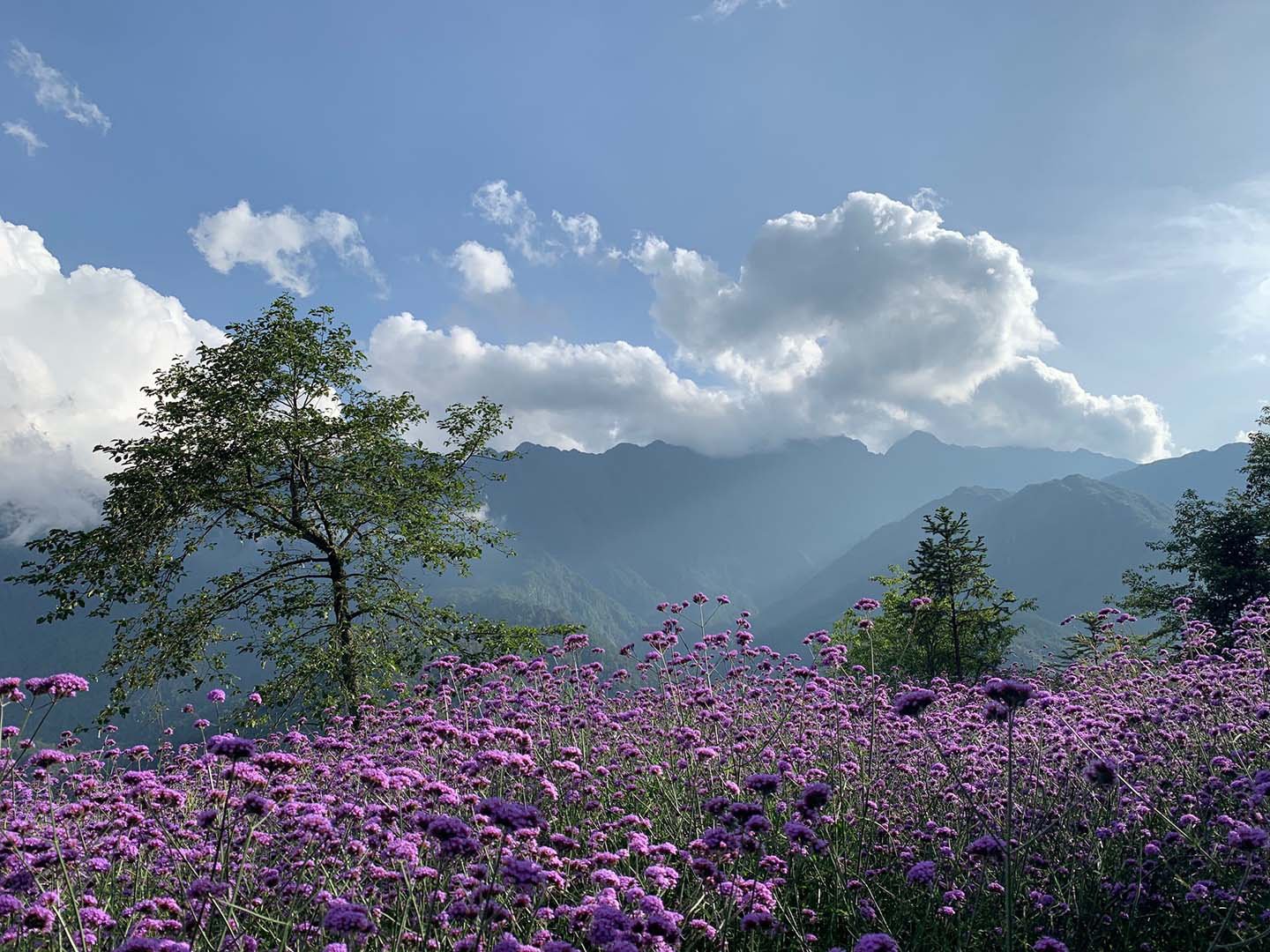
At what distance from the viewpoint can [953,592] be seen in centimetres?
4466

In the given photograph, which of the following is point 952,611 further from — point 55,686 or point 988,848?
point 55,686

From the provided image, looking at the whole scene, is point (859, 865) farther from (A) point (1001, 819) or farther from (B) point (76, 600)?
(B) point (76, 600)

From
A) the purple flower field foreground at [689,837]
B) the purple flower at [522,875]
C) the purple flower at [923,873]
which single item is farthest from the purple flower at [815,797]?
the purple flower at [522,875]

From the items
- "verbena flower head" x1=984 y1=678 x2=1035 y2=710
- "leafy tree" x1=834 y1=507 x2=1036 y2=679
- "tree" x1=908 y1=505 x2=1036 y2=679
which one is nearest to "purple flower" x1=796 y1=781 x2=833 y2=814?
"verbena flower head" x1=984 y1=678 x2=1035 y2=710

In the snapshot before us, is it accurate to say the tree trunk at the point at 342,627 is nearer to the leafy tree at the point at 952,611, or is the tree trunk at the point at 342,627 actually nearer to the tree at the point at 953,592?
the leafy tree at the point at 952,611

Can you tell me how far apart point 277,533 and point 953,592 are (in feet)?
129

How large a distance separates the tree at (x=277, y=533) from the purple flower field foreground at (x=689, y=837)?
1164cm

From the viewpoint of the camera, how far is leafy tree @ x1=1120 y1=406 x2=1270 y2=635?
39438mm

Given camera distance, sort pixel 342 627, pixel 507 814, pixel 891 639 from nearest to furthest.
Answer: pixel 507 814, pixel 342 627, pixel 891 639

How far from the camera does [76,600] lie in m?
19.6

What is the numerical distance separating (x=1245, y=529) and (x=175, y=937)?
5294 cm

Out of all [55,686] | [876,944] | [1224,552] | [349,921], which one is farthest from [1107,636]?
[1224,552]

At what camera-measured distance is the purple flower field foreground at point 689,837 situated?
175 inches

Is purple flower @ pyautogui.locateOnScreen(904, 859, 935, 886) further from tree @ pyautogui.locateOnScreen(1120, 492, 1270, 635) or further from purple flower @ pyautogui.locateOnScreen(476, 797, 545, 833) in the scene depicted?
tree @ pyautogui.locateOnScreen(1120, 492, 1270, 635)
